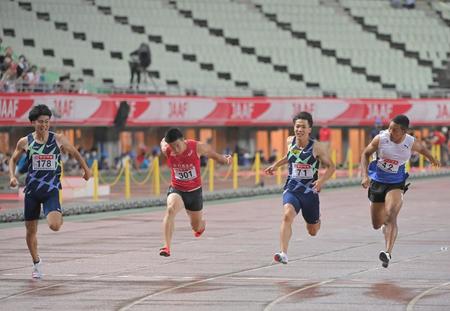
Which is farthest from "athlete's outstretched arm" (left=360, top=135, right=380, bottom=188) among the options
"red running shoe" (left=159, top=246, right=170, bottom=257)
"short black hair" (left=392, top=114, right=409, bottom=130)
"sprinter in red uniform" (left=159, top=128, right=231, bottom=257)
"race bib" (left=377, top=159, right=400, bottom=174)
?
"red running shoe" (left=159, top=246, right=170, bottom=257)

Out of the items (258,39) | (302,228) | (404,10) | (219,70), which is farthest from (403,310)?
(404,10)

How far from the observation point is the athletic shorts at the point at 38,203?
51.2ft

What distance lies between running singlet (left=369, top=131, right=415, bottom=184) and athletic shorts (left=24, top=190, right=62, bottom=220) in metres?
4.16

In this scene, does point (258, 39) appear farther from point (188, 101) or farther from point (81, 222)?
point (81, 222)

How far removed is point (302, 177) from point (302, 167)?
6.0 inches

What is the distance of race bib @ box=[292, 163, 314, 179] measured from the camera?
53.7ft

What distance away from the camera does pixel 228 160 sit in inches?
670

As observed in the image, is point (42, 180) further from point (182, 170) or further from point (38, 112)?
point (182, 170)

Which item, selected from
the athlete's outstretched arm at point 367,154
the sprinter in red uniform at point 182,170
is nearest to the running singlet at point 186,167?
the sprinter in red uniform at point 182,170

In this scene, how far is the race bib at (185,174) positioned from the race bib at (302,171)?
1.41 metres

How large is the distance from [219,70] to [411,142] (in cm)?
4256

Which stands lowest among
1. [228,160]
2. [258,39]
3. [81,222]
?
[81,222]

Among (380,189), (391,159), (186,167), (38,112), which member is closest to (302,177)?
(380,189)

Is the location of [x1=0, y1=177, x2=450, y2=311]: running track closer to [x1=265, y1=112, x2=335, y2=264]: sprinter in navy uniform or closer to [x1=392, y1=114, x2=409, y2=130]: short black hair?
[x1=265, y1=112, x2=335, y2=264]: sprinter in navy uniform
